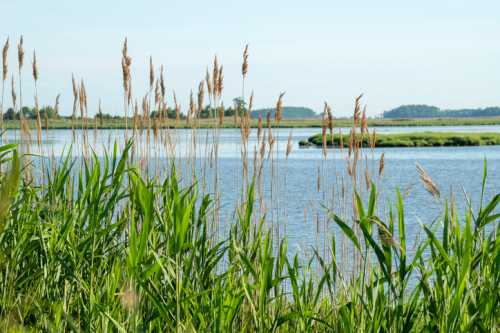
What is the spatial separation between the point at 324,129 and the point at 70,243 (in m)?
1.67

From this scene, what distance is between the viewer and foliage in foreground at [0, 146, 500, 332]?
3.10m

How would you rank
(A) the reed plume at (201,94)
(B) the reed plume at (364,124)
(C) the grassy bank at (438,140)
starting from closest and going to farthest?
(B) the reed plume at (364,124) < (A) the reed plume at (201,94) < (C) the grassy bank at (438,140)

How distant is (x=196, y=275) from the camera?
11.7 ft

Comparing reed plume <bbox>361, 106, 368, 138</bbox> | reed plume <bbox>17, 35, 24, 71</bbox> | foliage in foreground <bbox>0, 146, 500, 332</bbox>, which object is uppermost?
reed plume <bbox>17, 35, 24, 71</bbox>

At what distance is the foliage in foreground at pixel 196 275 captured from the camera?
3.10 metres

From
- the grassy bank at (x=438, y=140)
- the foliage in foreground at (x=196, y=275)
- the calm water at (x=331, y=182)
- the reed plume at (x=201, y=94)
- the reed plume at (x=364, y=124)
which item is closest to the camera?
the foliage in foreground at (x=196, y=275)

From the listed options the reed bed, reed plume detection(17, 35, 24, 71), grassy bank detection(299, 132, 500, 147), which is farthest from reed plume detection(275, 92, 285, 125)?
grassy bank detection(299, 132, 500, 147)

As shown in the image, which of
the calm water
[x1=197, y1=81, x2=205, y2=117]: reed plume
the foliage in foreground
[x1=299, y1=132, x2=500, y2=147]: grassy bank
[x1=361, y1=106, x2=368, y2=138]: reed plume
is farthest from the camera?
[x1=299, y1=132, x2=500, y2=147]: grassy bank

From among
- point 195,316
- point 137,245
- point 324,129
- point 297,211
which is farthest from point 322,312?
point 297,211

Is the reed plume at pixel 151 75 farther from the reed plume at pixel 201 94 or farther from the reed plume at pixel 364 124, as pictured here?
the reed plume at pixel 364 124

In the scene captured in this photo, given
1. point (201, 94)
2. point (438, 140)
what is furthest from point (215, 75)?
point (438, 140)

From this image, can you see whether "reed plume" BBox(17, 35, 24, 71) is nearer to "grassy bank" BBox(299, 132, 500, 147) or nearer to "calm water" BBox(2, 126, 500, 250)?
"calm water" BBox(2, 126, 500, 250)

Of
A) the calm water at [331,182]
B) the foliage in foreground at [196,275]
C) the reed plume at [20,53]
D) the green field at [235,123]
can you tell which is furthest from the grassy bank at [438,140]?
the foliage in foreground at [196,275]

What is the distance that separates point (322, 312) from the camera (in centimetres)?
471
